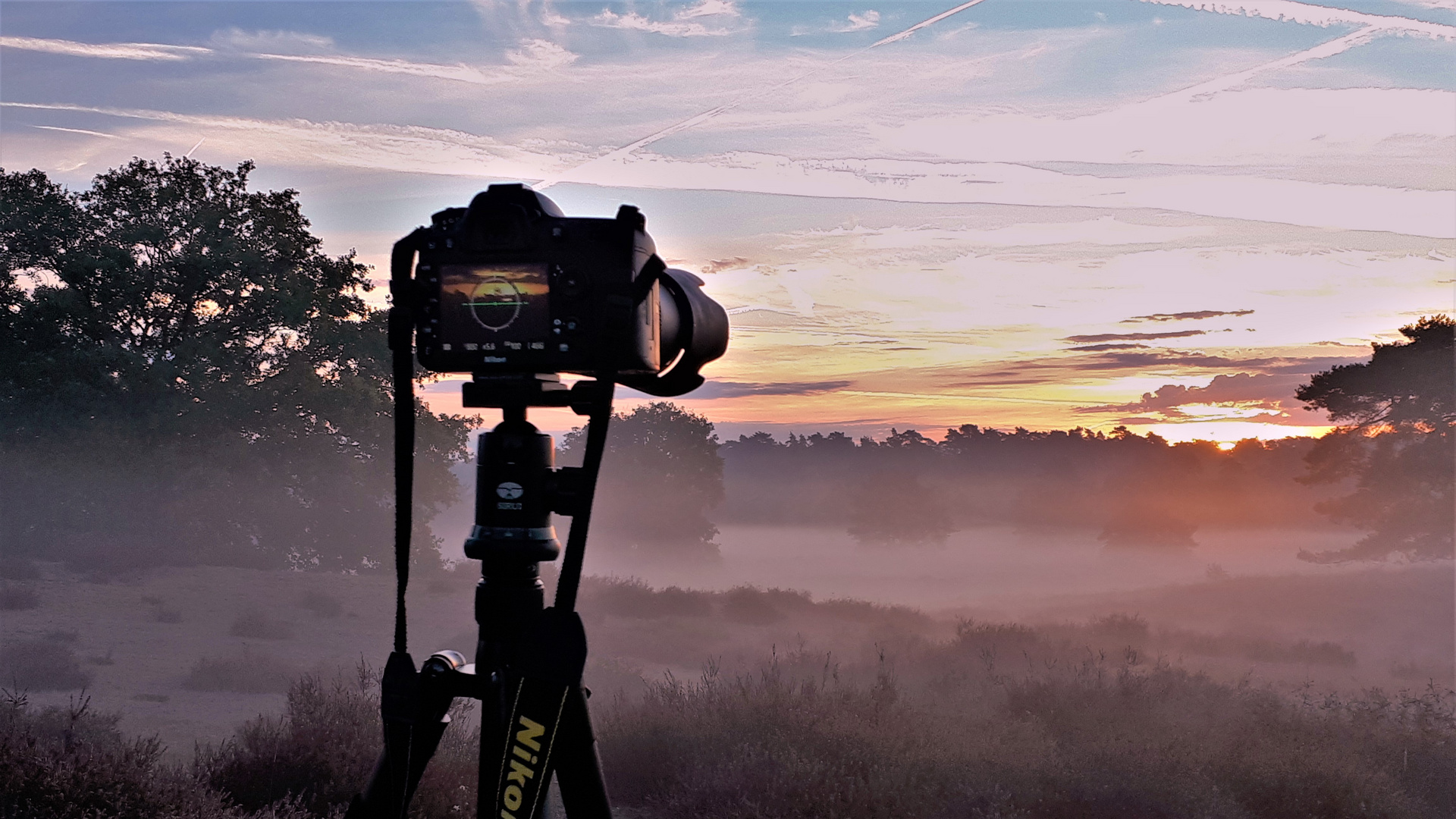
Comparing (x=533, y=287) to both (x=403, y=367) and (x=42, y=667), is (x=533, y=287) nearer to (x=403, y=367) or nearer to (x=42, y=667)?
(x=403, y=367)

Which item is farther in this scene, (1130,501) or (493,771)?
(1130,501)

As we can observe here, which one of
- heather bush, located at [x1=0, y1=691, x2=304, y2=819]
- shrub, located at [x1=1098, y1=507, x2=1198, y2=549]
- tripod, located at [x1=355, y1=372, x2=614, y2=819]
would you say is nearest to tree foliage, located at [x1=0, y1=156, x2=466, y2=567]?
heather bush, located at [x1=0, y1=691, x2=304, y2=819]

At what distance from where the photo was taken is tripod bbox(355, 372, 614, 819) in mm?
2719

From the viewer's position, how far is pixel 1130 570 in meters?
50.8

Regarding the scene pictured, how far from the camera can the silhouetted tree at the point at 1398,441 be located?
80.9 feet

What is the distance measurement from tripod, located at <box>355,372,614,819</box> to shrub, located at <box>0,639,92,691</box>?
45.1 ft

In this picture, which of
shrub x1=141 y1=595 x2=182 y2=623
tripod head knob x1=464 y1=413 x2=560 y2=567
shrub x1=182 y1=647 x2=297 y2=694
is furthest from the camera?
shrub x1=141 y1=595 x2=182 y2=623

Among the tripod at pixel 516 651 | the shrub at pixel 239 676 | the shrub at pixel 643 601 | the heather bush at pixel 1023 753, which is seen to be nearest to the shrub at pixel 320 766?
the heather bush at pixel 1023 753

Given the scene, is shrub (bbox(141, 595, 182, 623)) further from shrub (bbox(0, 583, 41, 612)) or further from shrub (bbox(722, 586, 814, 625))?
shrub (bbox(722, 586, 814, 625))

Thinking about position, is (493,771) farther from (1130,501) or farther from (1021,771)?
(1130,501)

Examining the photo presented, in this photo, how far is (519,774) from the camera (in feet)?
9.04

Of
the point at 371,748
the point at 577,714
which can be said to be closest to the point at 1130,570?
the point at 371,748

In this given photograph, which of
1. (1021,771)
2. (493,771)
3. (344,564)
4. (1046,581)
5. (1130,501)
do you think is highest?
(493,771)

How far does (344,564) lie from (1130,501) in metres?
42.0
